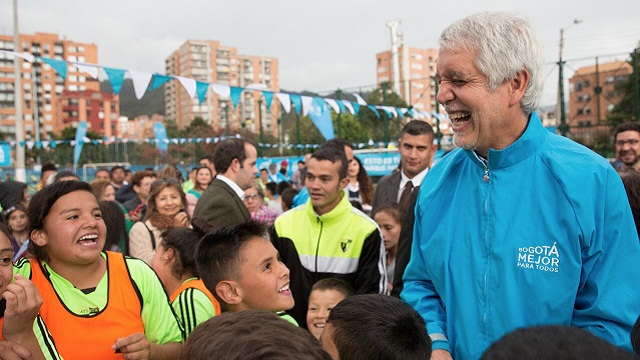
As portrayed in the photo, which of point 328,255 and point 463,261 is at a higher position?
point 463,261

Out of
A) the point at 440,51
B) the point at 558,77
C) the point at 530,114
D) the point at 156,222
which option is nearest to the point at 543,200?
the point at 530,114

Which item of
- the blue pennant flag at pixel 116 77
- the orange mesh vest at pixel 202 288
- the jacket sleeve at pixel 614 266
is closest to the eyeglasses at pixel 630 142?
the jacket sleeve at pixel 614 266

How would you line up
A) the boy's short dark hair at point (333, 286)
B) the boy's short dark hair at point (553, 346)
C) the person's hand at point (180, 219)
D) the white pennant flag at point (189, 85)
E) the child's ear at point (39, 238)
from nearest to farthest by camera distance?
the boy's short dark hair at point (553, 346), the child's ear at point (39, 238), the boy's short dark hair at point (333, 286), the person's hand at point (180, 219), the white pennant flag at point (189, 85)

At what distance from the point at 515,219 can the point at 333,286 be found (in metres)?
1.79

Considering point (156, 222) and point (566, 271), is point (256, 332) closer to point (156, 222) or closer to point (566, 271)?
point (566, 271)

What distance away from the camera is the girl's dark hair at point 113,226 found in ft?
13.4

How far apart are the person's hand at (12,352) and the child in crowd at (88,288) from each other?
8.7 inches

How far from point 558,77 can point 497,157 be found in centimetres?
1357

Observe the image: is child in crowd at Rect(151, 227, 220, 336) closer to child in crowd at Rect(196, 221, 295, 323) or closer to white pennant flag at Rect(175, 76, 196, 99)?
child in crowd at Rect(196, 221, 295, 323)

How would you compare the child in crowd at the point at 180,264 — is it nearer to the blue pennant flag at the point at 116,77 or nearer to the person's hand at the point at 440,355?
the person's hand at the point at 440,355

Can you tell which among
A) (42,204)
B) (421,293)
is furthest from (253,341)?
(42,204)

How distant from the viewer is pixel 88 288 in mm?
2336

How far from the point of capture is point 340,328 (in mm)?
2014

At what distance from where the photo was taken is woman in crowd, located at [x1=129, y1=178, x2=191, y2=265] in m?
4.59
